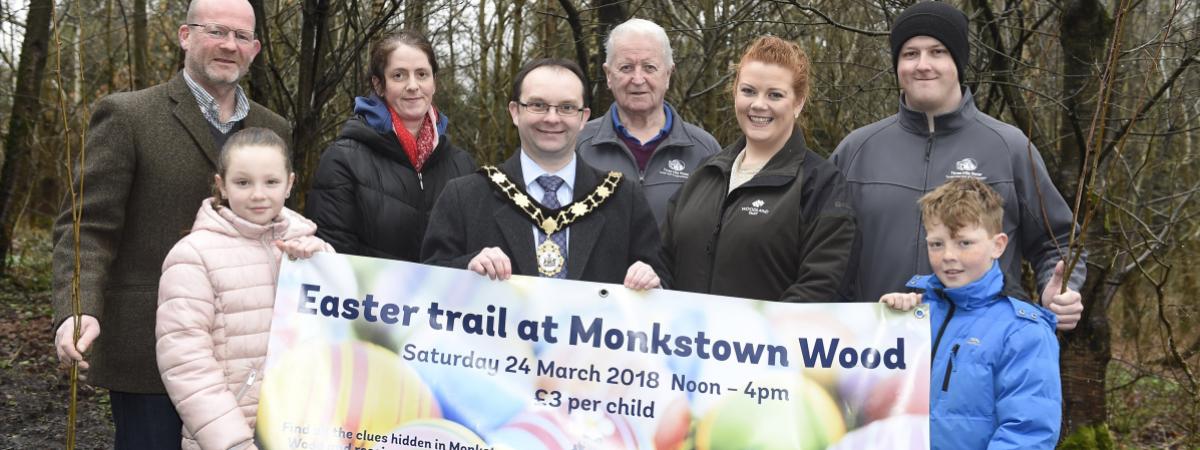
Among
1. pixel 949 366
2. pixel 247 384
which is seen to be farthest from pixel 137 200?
pixel 949 366

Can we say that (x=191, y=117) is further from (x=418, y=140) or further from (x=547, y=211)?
(x=547, y=211)

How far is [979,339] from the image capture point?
12.0 ft

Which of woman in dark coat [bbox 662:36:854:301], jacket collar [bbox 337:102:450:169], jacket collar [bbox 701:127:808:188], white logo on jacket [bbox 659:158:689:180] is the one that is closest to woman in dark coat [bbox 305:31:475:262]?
jacket collar [bbox 337:102:450:169]

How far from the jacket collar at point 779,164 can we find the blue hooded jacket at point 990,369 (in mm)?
586

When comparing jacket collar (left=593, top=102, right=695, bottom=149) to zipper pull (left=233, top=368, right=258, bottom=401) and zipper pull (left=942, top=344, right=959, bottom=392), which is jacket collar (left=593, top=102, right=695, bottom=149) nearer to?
zipper pull (left=942, top=344, right=959, bottom=392)

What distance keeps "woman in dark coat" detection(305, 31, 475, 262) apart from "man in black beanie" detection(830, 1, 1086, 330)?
1.73 m

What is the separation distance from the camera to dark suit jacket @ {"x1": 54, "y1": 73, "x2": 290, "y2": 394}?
153 inches

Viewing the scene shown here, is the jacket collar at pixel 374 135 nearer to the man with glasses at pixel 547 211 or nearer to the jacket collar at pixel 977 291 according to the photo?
the man with glasses at pixel 547 211

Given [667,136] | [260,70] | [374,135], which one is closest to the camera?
[374,135]

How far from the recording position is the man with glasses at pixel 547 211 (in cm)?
397

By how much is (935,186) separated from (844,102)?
249 inches

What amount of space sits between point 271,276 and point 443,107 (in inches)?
494

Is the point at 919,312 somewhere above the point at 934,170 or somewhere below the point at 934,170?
below

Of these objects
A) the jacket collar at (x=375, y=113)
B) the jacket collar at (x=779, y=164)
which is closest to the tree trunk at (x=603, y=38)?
the jacket collar at (x=375, y=113)
